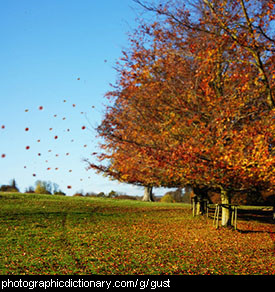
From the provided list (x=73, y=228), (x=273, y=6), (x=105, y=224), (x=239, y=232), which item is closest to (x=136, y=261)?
(x=73, y=228)

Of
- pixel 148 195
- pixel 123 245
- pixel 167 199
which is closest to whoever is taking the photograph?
pixel 123 245

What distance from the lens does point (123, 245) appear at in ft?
43.8

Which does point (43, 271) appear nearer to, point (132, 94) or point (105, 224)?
point (105, 224)

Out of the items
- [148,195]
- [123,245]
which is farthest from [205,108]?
[148,195]

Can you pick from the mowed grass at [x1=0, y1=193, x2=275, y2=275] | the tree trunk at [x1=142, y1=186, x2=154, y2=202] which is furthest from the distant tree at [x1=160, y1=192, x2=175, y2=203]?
the mowed grass at [x1=0, y1=193, x2=275, y2=275]

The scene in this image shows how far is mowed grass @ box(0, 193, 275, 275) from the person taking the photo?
10281 millimetres

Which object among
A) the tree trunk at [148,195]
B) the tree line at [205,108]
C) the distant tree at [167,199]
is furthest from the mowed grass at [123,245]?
the distant tree at [167,199]

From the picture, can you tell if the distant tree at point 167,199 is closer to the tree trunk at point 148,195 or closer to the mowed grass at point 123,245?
the tree trunk at point 148,195

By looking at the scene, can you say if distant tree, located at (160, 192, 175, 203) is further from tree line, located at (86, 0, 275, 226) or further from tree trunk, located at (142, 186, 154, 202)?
tree line, located at (86, 0, 275, 226)

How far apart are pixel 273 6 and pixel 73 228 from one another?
13389mm

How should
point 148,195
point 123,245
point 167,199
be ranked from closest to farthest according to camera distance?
point 123,245, point 148,195, point 167,199

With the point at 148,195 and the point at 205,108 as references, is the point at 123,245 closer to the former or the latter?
the point at 205,108

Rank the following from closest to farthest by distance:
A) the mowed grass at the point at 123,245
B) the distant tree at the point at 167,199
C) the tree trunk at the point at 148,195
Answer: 1. the mowed grass at the point at 123,245
2. the tree trunk at the point at 148,195
3. the distant tree at the point at 167,199

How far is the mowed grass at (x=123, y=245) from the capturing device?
10.3 metres
